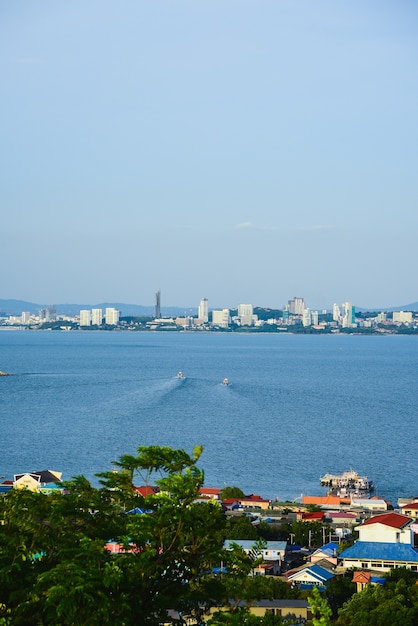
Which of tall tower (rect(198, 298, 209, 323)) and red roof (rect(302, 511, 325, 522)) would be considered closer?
red roof (rect(302, 511, 325, 522))

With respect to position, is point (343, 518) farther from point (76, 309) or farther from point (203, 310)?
point (76, 309)

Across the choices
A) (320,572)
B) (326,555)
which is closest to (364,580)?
(320,572)

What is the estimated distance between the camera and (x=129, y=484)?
10.4 ft

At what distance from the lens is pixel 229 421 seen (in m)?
19.0

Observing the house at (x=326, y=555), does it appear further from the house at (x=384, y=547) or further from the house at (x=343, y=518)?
the house at (x=343, y=518)

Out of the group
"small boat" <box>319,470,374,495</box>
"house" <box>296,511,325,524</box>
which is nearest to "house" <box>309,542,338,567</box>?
"house" <box>296,511,325,524</box>

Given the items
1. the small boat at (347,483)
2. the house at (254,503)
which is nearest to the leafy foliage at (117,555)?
the house at (254,503)

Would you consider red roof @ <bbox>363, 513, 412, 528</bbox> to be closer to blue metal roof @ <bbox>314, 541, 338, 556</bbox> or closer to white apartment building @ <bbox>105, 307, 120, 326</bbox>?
blue metal roof @ <bbox>314, 541, 338, 556</bbox>

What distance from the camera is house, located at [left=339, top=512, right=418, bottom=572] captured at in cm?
765

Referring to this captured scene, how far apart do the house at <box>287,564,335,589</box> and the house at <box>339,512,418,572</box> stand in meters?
0.51

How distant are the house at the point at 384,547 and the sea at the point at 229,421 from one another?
90.7 inches

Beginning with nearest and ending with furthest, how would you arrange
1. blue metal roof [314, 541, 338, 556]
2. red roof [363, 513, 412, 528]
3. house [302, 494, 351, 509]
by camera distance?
blue metal roof [314, 541, 338, 556]
red roof [363, 513, 412, 528]
house [302, 494, 351, 509]

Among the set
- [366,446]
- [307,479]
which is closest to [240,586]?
[307,479]

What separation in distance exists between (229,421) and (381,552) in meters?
11.2
